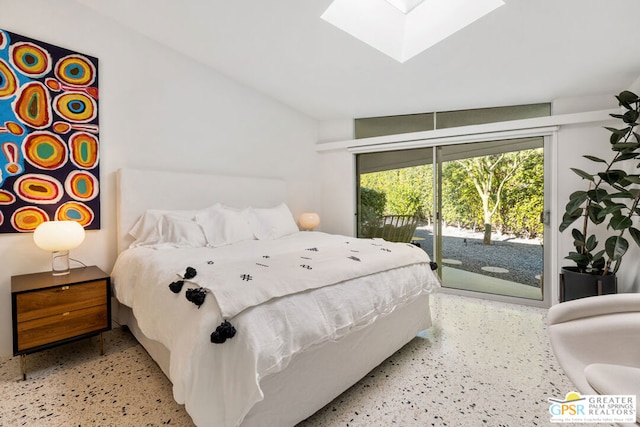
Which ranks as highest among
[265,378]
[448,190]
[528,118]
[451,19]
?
[451,19]

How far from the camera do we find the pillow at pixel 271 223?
3.15m

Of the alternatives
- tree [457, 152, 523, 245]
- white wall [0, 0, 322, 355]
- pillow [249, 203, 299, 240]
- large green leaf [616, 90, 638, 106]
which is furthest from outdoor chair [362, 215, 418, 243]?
large green leaf [616, 90, 638, 106]

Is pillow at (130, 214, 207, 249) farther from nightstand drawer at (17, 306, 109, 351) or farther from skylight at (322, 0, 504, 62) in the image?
skylight at (322, 0, 504, 62)

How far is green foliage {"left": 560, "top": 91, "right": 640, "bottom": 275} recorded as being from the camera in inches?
92.1

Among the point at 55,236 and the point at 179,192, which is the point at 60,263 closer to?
the point at 55,236

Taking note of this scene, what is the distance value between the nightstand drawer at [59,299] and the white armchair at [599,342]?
8.95ft

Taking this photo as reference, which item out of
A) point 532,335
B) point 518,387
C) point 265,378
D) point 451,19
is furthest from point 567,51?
point 265,378

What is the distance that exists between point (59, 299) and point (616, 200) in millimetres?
4782

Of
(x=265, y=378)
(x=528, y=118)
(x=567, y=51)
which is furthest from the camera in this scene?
(x=528, y=118)

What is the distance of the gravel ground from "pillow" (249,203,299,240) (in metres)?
1.78

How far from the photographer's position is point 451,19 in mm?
2330

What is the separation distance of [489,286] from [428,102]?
2.33 m

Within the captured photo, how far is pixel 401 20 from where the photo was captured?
8.90ft

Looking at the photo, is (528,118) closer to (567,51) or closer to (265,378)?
(567,51)
